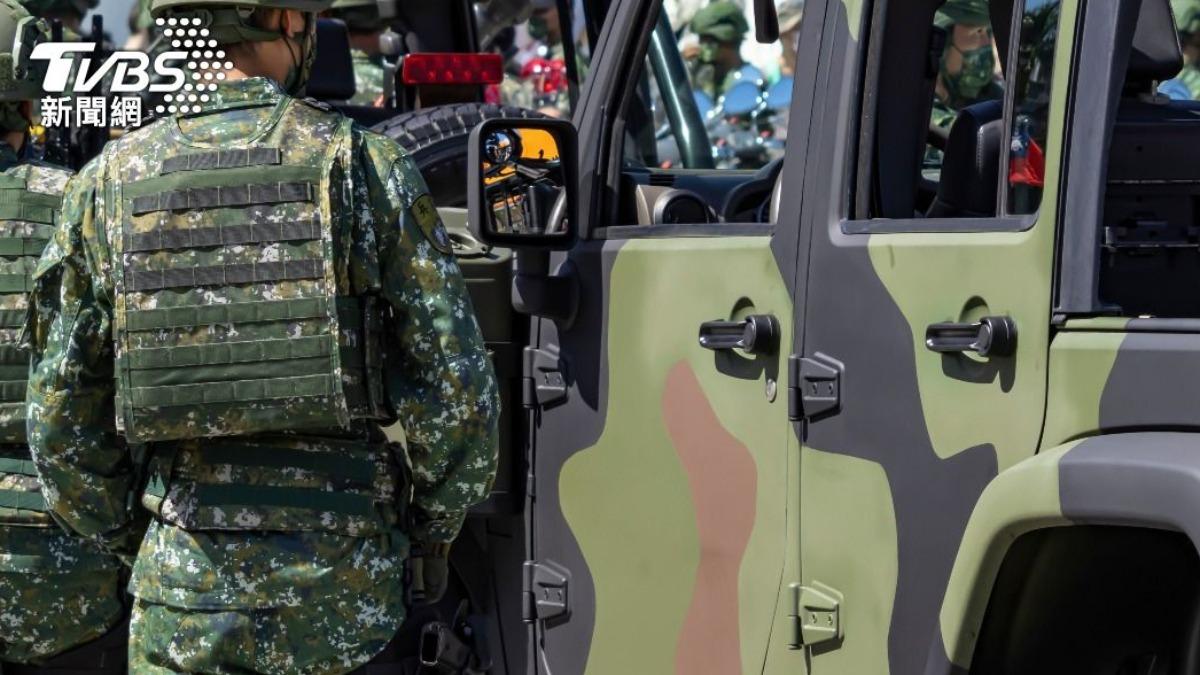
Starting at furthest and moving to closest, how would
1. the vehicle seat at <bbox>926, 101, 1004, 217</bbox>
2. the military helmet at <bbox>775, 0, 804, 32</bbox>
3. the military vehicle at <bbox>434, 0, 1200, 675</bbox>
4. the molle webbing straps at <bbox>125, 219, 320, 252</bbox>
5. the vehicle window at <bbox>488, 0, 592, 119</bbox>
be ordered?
1. the vehicle window at <bbox>488, 0, 592, 119</bbox>
2. the military helmet at <bbox>775, 0, 804, 32</bbox>
3. the molle webbing straps at <bbox>125, 219, 320, 252</bbox>
4. the vehicle seat at <bbox>926, 101, 1004, 217</bbox>
5. the military vehicle at <bbox>434, 0, 1200, 675</bbox>

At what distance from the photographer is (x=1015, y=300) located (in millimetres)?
2535

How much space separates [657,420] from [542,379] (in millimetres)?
418

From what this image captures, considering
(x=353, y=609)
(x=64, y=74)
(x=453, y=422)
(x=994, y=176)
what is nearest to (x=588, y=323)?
(x=453, y=422)

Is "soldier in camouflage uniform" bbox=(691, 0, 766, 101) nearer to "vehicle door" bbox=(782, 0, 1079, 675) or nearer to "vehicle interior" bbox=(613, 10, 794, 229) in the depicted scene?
"vehicle interior" bbox=(613, 10, 794, 229)

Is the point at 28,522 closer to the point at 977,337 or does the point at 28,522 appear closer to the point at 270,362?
the point at 270,362

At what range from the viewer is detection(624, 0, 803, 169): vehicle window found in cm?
720

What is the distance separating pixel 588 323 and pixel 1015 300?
3.80 ft

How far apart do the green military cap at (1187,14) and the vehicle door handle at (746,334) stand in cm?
103

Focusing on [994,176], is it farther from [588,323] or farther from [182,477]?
[182,477]

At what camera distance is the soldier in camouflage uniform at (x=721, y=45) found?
9867 mm

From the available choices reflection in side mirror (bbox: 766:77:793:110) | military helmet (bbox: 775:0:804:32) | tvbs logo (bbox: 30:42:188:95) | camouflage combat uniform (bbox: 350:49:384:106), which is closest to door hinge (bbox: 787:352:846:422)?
military helmet (bbox: 775:0:804:32)

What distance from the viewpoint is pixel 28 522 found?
14.2ft

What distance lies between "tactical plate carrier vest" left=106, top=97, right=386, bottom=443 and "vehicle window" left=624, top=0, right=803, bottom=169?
386 centimetres

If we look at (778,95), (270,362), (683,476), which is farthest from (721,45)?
→ (270,362)
